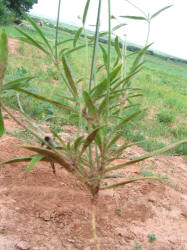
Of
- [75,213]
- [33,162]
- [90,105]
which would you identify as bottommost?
[75,213]

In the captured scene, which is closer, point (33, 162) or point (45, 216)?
point (33, 162)

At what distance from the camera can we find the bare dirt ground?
1.04m

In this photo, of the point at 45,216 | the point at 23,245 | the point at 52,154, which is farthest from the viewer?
the point at 45,216

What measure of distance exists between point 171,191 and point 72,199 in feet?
2.26

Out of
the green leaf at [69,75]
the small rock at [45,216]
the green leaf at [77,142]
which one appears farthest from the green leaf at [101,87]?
the small rock at [45,216]

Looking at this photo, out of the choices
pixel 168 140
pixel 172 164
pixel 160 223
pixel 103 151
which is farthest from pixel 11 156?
pixel 168 140

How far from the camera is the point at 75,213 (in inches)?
46.8

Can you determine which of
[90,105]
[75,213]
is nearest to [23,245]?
[75,213]

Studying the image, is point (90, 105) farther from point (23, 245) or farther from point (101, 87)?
point (23, 245)

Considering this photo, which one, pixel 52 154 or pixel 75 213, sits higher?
pixel 52 154

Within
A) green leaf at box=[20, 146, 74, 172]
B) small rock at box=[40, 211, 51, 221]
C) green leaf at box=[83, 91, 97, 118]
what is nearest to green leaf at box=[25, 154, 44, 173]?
green leaf at box=[20, 146, 74, 172]

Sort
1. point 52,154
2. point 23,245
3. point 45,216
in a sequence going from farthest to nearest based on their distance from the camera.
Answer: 1. point 45,216
2. point 23,245
3. point 52,154

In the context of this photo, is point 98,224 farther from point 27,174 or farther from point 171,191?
point 171,191

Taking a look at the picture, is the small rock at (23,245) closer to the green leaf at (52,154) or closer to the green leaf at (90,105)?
the green leaf at (52,154)
